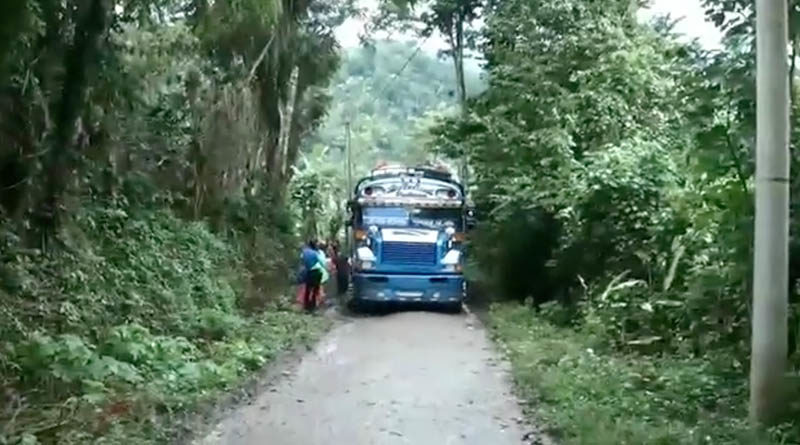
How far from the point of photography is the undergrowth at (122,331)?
854 centimetres

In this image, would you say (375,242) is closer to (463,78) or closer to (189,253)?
(189,253)

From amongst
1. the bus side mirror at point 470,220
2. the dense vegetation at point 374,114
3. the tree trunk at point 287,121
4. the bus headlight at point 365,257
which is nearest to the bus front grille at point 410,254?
the bus headlight at point 365,257

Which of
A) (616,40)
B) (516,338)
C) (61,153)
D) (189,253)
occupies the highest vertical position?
(616,40)

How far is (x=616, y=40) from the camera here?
21.2 meters

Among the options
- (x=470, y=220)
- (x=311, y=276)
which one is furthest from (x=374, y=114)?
(x=311, y=276)

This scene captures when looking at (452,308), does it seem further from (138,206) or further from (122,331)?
(122,331)

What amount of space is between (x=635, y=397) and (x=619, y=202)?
7.71 m

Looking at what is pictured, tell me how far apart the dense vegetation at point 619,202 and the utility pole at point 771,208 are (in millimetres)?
548

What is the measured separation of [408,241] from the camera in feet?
77.6

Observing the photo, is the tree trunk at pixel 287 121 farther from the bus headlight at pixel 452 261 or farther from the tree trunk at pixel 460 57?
the tree trunk at pixel 460 57

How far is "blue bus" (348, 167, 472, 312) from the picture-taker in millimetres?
23625

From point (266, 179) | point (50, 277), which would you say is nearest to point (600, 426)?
point (50, 277)

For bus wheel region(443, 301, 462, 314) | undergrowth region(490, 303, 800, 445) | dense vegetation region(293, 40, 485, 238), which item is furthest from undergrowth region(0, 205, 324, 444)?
dense vegetation region(293, 40, 485, 238)

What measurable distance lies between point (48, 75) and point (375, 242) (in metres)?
11.7
